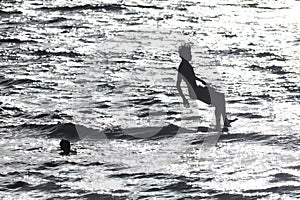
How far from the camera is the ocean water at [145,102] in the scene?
13.1m

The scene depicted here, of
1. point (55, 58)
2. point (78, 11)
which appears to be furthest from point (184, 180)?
point (78, 11)

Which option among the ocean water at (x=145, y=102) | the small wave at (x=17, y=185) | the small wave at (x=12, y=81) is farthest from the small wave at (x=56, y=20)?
the small wave at (x=17, y=185)

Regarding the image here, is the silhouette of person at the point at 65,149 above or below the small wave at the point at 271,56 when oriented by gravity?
below

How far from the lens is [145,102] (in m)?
18.5

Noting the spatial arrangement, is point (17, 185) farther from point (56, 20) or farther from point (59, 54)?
point (56, 20)

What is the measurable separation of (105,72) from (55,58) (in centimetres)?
239

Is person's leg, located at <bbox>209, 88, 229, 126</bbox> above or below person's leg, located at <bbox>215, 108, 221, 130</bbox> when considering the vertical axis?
above

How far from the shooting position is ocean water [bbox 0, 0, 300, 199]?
43.0ft

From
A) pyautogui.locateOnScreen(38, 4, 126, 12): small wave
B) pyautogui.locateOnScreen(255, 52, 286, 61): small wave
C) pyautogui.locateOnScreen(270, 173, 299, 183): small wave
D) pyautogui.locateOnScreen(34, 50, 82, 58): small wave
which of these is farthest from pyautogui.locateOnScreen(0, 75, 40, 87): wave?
pyautogui.locateOnScreen(38, 4, 126, 12): small wave

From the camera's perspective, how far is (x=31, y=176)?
44.5 feet

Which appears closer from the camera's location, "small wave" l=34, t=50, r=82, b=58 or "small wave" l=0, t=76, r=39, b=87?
"small wave" l=0, t=76, r=39, b=87

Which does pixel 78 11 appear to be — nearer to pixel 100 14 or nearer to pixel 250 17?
pixel 100 14

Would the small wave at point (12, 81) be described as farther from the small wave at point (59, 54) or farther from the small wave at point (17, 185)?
the small wave at point (17, 185)

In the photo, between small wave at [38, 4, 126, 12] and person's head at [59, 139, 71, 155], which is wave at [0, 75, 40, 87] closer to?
person's head at [59, 139, 71, 155]
